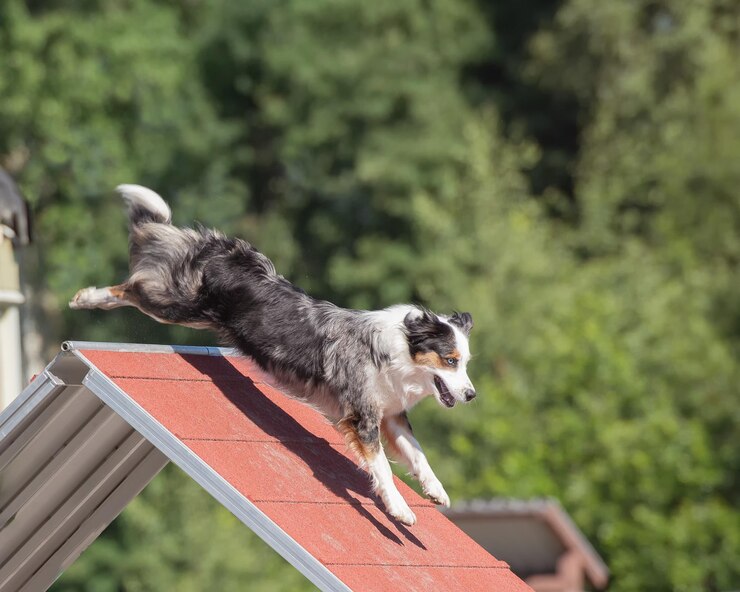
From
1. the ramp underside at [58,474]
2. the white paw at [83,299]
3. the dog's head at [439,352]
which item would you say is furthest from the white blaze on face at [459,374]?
the white paw at [83,299]

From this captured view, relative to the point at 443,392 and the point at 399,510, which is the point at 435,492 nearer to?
the point at 399,510

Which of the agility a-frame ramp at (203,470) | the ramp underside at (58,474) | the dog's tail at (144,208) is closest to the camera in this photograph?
the agility a-frame ramp at (203,470)

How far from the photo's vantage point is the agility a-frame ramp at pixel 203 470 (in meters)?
5.59

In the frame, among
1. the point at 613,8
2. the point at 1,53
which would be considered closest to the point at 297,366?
the point at 1,53

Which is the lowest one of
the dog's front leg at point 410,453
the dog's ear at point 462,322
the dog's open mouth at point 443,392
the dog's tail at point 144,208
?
the dog's front leg at point 410,453

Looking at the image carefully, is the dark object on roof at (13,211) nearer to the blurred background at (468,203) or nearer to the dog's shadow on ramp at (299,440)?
Result: the dog's shadow on ramp at (299,440)

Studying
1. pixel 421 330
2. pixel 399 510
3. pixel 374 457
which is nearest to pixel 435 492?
pixel 399 510

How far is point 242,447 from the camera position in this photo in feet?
20.0

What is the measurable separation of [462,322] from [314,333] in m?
0.60

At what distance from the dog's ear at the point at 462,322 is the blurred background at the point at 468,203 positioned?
1362 centimetres

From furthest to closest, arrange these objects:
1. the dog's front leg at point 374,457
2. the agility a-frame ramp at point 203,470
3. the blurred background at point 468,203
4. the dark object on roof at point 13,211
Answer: the blurred background at point 468,203 → the dark object on roof at point 13,211 → the dog's front leg at point 374,457 → the agility a-frame ramp at point 203,470

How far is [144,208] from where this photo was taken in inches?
293

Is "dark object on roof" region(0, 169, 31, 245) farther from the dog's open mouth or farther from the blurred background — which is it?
the blurred background

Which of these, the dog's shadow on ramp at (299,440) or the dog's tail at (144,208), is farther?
the dog's tail at (144,208)
